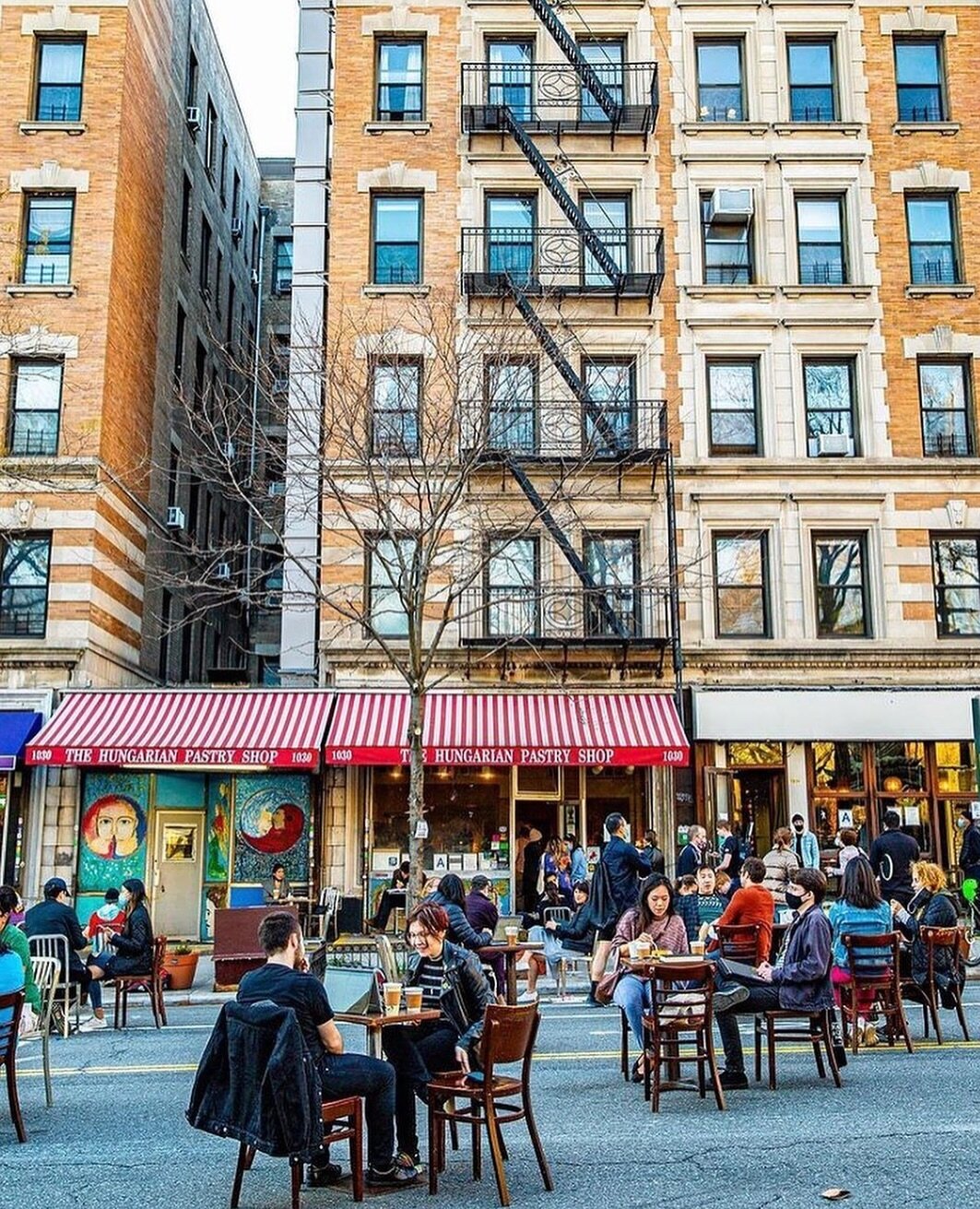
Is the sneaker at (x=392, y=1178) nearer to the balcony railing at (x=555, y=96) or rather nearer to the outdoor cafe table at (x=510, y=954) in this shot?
the outdoor cafe table at (x=510, y=954)

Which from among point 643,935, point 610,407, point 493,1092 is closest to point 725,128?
point 610,407

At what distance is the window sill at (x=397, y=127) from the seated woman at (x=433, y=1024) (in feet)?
66.8

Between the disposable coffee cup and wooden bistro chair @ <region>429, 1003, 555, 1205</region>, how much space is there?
18.8 inches

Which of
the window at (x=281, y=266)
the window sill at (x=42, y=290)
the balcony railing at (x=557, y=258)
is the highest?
the window at (x=281, y=266)

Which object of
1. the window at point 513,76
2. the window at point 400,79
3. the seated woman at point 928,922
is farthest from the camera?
the window at point 400,79

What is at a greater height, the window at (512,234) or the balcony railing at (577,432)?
the window at (512,234)

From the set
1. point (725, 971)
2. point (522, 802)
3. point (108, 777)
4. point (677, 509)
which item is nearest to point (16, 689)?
point (108, 777)

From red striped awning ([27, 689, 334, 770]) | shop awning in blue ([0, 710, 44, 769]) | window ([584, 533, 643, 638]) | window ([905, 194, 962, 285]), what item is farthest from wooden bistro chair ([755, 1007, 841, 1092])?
window ([905, 194, 962, 285])

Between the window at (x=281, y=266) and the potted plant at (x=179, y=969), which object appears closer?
the potted plant at (x=179, y=969)

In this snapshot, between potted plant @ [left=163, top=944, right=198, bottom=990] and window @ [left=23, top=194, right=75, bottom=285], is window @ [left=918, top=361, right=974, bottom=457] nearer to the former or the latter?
potted plant @ [left=163, top=944, right=198, bottom=990]

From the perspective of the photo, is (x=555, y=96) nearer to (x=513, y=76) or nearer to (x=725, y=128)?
(x=513, y=76)

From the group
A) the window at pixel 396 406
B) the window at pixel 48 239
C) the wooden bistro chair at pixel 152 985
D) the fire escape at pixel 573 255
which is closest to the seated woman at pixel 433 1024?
the wooden bistro chair at pixel 152 985

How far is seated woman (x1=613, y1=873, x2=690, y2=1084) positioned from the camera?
9711 mm

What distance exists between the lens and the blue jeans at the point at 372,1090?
6.91 metres
